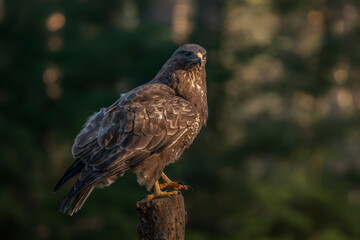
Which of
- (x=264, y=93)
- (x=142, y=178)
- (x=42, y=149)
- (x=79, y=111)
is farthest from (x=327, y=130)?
(x=142, y=178)

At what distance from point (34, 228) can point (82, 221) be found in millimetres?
1246

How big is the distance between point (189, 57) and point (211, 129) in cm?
799

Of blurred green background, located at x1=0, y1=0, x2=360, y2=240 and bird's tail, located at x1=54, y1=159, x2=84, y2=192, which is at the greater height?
bird's tail, located at x1=54, y1=159, x2=84, y2=192

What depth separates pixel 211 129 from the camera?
43.5ft

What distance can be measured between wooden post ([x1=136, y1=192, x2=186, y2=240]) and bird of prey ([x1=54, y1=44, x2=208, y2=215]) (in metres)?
0.16

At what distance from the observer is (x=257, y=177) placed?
14.8 m

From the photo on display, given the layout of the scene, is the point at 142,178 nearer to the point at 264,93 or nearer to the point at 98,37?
the point at 264,93

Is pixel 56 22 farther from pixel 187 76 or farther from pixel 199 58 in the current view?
pixel 199 58

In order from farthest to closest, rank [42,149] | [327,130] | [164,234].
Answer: [42,149]
[327,130]
[164,234]

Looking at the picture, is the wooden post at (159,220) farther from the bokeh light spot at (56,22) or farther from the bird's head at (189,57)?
the bokeh light spot at (56,22)

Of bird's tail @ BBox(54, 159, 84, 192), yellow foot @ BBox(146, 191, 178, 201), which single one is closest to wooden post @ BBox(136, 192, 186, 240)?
yellow foot @ BBox(146, 191, 178, 201)

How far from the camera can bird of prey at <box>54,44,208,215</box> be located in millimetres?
4957

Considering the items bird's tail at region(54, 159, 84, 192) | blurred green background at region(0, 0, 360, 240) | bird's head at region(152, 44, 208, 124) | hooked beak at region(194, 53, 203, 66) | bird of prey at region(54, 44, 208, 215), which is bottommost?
blurred green background at region(0, 0, 360, 240)

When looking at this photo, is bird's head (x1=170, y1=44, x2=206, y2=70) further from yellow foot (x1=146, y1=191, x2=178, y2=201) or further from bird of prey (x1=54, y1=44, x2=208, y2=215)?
yellow foot (x1=146, y1=191, x2=178, y2=201)
